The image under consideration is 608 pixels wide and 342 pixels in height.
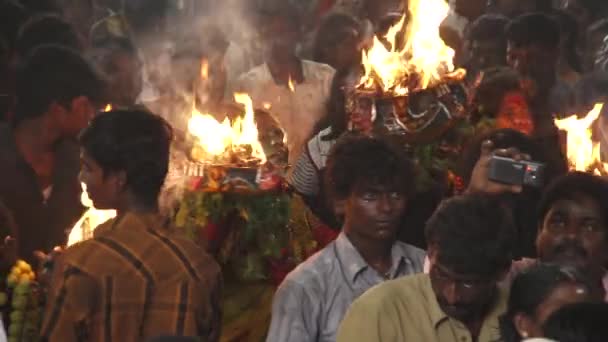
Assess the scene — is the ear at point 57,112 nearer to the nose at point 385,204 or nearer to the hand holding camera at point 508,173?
the hand holding camera at point 508,173

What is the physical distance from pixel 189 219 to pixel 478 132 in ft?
4.84

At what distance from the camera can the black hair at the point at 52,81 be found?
8742 millimetres

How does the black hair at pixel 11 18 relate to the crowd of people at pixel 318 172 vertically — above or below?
above

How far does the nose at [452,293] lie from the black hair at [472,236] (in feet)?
0.18

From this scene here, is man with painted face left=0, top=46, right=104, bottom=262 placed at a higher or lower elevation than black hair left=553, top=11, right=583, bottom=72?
lower

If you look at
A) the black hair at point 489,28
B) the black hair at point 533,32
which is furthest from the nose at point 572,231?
the black hair at point 489,28

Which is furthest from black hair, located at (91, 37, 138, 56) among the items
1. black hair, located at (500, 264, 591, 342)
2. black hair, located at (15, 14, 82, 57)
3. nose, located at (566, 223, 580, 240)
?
black hair, located at (500, 264, 591, 342)

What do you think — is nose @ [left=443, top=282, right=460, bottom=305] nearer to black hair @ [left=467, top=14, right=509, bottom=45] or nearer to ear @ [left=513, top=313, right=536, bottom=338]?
ear @ [left=513, top=313, right=536, bottom=338]

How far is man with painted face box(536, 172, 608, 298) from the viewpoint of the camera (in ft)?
20.3

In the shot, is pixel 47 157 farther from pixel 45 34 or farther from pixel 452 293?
pixel 452 293

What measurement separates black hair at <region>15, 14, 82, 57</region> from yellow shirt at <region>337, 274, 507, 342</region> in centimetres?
470

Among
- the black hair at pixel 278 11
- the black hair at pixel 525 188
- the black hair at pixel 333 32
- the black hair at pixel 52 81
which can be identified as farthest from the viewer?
the black hair at pixel 278 11

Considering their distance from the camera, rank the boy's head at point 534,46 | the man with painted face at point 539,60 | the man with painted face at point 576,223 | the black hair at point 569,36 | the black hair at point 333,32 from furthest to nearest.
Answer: the black hair at point 569,36 → the black hair at point 333,32 → the boy's head at point 534,46 → the man with painted face at point 539,60 → the man with painted face at point 576,223

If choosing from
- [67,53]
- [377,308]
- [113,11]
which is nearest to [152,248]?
[377,308]
